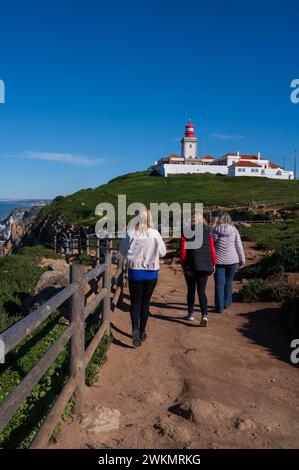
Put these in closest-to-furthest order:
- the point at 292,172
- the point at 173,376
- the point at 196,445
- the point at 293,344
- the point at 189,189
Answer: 1. the point at 196,445
2. the point at 173,376
3. the point at 293,344
4. the point at 189,189
5. the point at 292,172

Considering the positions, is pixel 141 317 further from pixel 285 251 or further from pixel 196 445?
pixel 285 251

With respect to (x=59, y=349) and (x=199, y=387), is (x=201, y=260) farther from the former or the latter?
(x=59, y=349)

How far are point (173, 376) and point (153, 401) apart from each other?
0.72 m

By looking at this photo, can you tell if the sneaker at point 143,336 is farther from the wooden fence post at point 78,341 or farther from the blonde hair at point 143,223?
the wooden fence post at point 78,341

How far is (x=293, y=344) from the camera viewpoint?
660 cm

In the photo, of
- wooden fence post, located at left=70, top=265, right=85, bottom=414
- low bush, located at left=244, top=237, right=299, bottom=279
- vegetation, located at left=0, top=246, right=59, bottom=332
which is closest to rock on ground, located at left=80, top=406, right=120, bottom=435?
wooden fence post, located at left=70, top=265, right=85, bottom=414

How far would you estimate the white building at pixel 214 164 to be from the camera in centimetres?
9975

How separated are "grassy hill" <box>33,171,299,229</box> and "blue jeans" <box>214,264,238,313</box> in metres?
32.9

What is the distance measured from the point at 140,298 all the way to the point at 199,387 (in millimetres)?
1776

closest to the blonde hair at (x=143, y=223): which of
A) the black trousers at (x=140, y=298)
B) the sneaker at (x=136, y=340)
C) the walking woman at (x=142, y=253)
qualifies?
the walking woman at (x=142, y=253)

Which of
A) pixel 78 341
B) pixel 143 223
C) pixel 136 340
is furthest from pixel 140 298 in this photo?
pixel 78 341

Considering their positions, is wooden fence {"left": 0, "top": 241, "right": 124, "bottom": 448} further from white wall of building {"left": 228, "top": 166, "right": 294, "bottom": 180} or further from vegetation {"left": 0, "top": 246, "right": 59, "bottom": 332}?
white wall of building {"left": 228, "top": 166, "right": 294, "bottom": 180}

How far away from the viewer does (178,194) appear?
63.6 metres
